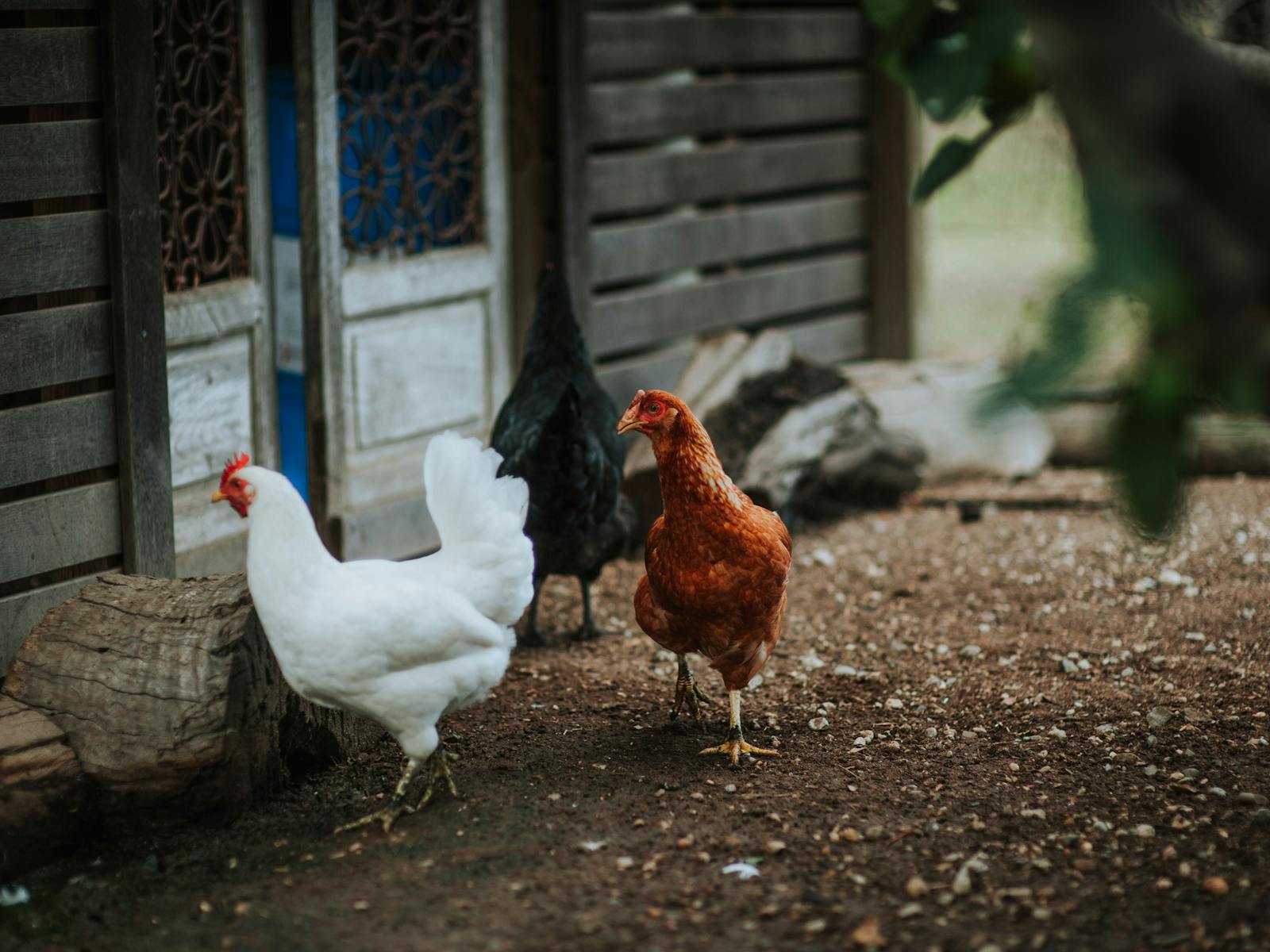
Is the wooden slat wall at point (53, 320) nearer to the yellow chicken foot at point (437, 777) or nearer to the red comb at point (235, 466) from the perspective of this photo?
the red comb at point (235, 466)

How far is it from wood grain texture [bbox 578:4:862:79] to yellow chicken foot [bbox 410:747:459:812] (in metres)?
3.73

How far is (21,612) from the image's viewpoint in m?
3.77

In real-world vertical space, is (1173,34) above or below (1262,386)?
above

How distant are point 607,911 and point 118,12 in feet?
9.98

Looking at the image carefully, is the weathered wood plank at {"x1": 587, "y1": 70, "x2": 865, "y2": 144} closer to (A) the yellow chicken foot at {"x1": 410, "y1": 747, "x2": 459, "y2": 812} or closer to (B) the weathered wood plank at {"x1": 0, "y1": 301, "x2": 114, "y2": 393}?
(B) the weathered wood plank at {"x1": 0, "y1": 301, "x2": 114, "y2": 393}

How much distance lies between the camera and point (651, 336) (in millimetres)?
6590

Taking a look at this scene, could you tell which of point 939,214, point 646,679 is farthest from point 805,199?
point 939,214

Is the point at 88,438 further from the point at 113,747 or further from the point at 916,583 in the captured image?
the point at 916,583

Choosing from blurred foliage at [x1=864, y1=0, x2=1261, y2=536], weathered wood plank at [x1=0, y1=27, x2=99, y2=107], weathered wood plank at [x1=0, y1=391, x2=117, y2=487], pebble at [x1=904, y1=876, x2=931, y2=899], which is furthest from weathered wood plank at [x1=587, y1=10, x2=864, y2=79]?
blurred foliage at [x1=864, y1=0, x2=1261, y2=536]

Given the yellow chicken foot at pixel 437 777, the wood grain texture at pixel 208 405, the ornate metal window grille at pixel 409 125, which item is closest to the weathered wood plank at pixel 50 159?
the wood grain texture at pixel 208 405

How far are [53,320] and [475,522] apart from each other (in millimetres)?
1561

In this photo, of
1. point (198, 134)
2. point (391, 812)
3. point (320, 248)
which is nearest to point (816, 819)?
point (391, 812)

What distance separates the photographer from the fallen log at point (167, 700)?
3211 millimetres

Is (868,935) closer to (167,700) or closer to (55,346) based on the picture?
(167,700)
